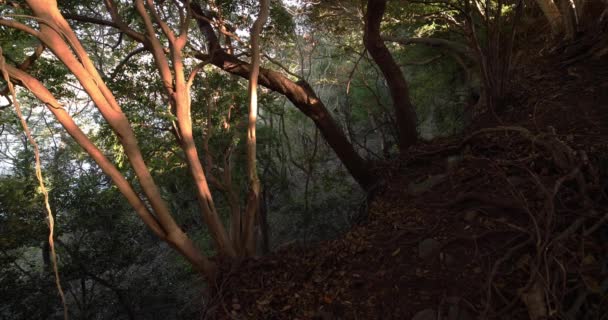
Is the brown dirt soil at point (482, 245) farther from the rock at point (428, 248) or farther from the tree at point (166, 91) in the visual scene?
the tree at point (166, 91)

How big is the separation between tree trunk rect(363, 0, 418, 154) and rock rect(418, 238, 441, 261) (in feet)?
8.28

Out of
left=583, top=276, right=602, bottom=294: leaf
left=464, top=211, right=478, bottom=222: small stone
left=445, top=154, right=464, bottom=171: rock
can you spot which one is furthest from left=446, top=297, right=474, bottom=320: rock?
left=445, top=154, right=464, bottom=171: rock

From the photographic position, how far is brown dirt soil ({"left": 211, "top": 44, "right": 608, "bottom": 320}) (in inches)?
78.8

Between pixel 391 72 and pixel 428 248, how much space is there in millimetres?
3198

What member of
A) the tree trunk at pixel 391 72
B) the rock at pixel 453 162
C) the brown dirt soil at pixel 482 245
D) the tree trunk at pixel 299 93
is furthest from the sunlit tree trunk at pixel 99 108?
the tree trunk at pixel 391 72

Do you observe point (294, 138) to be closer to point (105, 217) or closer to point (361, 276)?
point (105, 217)

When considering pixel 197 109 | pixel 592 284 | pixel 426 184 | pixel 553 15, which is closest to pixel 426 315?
pixel 592 284

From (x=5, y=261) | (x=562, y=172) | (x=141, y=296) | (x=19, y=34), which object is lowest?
(x=141, y=296)

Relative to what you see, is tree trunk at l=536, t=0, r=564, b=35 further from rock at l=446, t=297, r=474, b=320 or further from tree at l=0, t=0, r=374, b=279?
rock at l=446, t=297, r=474, b=320

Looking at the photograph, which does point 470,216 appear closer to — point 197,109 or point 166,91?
point 166,91

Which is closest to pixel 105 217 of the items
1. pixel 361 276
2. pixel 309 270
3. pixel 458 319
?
pixel 309 270

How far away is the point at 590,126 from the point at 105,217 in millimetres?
9043

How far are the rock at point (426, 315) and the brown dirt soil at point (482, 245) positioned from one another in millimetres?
33

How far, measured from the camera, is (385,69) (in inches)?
200
